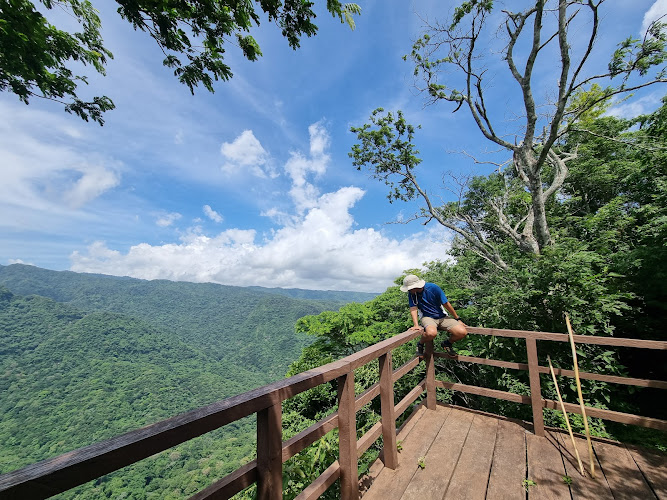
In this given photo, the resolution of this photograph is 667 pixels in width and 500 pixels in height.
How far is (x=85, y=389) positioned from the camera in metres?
54.6

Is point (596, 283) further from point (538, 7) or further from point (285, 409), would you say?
point (285, 409)

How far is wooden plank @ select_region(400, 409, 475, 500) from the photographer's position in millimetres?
2338

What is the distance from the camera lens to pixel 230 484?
4.42ft

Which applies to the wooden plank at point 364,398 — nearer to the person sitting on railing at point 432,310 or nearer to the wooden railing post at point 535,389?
the person sitting on railing at point 432,310

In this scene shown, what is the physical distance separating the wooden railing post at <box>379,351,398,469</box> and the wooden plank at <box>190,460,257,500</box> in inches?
57.9

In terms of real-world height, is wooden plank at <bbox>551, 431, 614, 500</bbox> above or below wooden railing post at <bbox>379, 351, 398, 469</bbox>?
below

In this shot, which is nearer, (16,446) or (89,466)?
(89,466)

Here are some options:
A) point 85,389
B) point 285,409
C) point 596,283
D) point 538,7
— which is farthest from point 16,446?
point 538,7

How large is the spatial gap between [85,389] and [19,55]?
72.6 meters

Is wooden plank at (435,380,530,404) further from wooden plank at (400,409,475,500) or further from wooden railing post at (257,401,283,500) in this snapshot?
wooden railing post at (257,401,283,500)

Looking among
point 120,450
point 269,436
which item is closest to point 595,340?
point 269,436

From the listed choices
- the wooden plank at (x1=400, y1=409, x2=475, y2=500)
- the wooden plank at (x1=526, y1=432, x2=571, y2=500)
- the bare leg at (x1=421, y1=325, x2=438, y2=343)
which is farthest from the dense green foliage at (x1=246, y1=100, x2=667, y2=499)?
the bare leg at (x1=421, y1=325, x2=438, y2=343)

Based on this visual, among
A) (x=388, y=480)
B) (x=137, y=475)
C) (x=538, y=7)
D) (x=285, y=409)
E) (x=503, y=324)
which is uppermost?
(x=538, y=7)

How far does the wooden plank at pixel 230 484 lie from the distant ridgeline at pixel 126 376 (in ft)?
24.1
